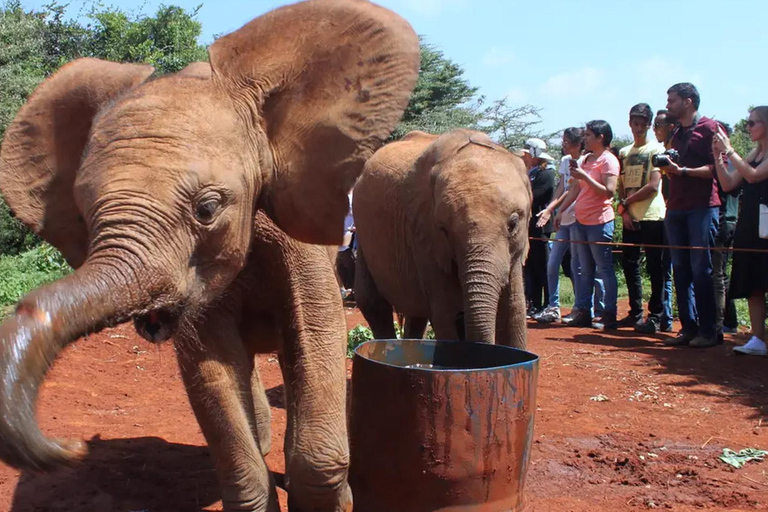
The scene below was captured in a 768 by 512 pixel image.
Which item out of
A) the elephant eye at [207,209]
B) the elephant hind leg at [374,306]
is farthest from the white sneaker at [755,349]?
the elephant eye at [207,209]

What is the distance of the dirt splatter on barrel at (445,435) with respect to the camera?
12.0 feet

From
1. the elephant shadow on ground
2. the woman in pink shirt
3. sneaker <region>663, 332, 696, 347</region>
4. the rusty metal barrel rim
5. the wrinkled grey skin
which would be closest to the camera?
the wrinkled grey skin

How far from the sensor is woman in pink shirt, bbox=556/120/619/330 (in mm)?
9375

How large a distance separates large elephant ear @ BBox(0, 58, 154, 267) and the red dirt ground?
53 cm

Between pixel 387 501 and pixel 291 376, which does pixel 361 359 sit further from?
pixel 387 501

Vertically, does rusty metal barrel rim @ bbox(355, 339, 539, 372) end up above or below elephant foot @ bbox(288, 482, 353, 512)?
above

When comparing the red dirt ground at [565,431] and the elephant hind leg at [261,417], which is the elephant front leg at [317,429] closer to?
the red dirt ground at [565,431]

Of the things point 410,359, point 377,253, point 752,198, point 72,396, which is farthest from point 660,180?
point 72,396

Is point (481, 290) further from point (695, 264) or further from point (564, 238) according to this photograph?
point (564, 238)

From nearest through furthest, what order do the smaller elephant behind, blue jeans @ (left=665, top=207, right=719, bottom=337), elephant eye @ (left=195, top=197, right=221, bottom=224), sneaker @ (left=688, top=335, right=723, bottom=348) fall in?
elephant eye @ (left=195, top=197, right=221, bottom=224) < the smaller elephant behind < blue jeans @ (left=665, top=207, right=719, bottom=337) < sneaker @ (left=688, top=335, right=723, bottom=348)

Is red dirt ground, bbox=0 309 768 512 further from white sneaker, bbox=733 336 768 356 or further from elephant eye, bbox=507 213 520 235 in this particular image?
elephant eye, bbox=507 213 520 235

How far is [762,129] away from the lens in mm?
7504

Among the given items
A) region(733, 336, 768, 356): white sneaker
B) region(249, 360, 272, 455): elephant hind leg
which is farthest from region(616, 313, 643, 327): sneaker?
region(249, 360, 272, 455): elephant hind leg

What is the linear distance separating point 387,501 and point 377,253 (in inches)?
132
